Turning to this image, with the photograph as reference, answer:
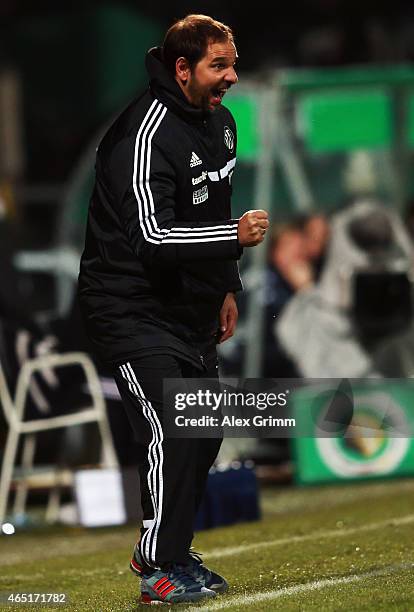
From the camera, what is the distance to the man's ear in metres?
5.99

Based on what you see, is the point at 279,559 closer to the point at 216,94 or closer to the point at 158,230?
the point at 158,230

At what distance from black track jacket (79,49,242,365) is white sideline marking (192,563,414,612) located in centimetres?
86

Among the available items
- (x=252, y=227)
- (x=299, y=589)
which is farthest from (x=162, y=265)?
(x=299, y=589)

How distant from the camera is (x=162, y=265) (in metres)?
5.85

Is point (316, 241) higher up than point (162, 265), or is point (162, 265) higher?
point (162, 265)

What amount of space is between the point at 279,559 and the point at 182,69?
2285 millimetres

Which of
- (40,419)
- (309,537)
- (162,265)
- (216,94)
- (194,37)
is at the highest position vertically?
(194,37)

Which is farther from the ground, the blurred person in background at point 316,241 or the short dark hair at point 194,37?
the short dark hair at point 194,37

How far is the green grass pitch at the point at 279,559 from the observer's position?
20.0ft

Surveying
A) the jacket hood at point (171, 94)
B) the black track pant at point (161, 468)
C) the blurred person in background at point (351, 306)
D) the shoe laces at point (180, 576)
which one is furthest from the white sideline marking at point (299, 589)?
the blurred person in background at point (351, 306)

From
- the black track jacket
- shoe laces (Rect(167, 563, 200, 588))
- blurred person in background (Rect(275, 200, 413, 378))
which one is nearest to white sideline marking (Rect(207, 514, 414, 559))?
shoe laces (Rect(167, 563, 200, 588))

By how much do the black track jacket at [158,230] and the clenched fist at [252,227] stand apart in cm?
5

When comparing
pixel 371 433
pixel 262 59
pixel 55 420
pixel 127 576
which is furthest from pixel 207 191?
pixel 262 59

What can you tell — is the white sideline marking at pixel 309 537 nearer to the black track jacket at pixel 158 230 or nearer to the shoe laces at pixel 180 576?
the shoe laces at pixel 180 576
